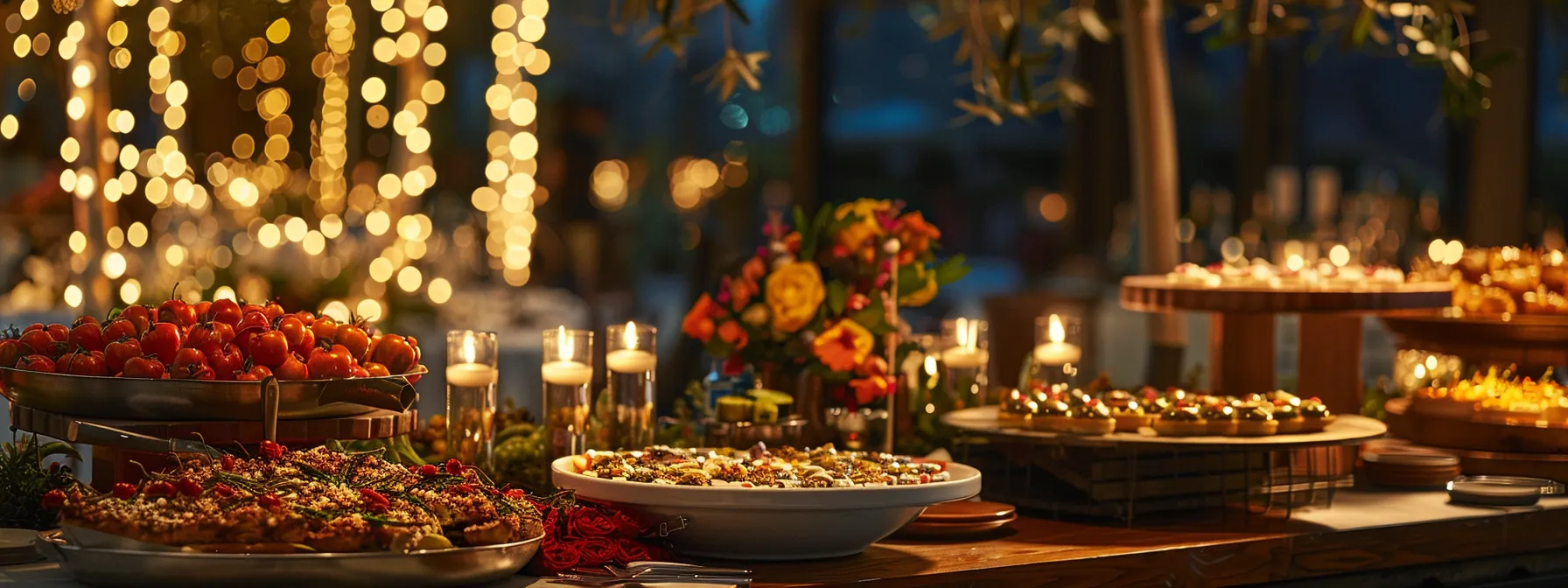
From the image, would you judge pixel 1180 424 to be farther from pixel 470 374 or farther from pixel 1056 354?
pixel 470 374

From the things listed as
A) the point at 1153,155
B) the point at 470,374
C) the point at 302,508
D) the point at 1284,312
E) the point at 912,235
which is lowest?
the point at 302,508

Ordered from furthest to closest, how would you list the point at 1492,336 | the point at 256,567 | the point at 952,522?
1. the point at 1492,336
2. the point at 952,522
3. the point at 256,567

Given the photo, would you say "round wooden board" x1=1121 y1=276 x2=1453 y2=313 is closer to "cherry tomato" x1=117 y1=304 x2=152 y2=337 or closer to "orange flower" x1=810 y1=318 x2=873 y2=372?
"orange flower" x1=810 y1=318 x2=873 y2=372

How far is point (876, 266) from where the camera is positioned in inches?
112

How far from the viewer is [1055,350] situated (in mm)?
3055

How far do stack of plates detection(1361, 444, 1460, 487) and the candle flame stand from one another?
56.4 inches

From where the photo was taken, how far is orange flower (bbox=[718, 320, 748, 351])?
2.81 m

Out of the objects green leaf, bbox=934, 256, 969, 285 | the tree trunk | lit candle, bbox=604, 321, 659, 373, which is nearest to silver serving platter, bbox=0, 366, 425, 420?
lit candle, bbox=604, 321, 659, 373

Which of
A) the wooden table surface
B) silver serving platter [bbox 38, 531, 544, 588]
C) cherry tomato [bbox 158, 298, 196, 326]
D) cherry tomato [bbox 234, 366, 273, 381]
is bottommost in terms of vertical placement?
the wooden table surface

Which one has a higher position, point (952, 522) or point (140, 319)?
A: point (140, 319)

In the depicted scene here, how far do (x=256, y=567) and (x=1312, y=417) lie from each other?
1644mm

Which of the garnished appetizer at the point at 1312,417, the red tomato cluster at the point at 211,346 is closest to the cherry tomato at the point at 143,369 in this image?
the red tomato cluster at the point at 211,346

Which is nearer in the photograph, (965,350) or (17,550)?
(17,550)

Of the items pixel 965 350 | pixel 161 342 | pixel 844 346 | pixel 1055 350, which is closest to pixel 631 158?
pixel 965 350
